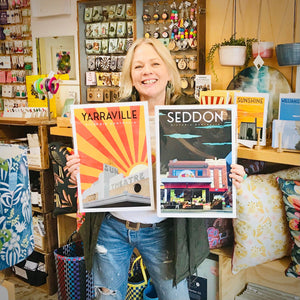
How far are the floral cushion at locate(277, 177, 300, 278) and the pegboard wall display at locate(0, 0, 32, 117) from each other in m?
3.90

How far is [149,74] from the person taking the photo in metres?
1.71

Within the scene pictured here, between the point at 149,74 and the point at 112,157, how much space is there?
1.34 ft

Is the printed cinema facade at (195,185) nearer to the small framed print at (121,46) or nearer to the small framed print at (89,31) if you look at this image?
the small framed print at (121,46)

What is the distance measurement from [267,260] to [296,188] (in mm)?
433

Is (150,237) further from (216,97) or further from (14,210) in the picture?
(216,97)

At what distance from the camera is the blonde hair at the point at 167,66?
1.78 m

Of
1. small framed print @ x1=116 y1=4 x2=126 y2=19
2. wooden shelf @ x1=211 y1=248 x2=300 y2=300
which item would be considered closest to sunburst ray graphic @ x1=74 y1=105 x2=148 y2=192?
wooden shelf @ x1=211 y1=248 x2=300 y2=300

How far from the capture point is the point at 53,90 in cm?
303

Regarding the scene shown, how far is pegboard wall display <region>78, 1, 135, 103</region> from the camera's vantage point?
4.02m

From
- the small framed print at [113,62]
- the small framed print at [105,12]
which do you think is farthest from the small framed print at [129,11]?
the small framed print at [113,62]

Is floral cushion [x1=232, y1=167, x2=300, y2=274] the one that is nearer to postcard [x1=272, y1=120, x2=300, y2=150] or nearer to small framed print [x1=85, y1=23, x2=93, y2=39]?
postcard [x1=272, y1=120, x2=300, y2=150]

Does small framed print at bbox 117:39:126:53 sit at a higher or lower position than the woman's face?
higher

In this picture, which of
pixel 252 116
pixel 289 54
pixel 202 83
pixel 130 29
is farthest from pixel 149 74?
pixel 130 29

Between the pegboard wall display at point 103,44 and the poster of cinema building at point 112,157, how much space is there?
246cm
